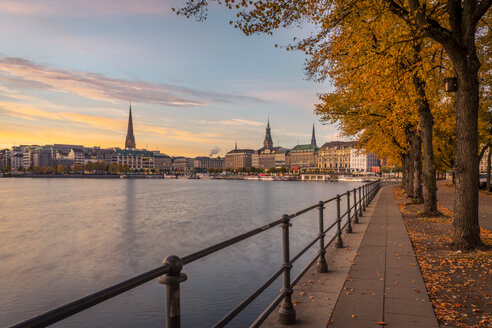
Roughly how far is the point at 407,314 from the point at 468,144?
6.30 m

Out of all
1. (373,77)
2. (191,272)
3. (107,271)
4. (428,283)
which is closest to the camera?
(428,283)

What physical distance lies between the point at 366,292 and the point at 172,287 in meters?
5.42

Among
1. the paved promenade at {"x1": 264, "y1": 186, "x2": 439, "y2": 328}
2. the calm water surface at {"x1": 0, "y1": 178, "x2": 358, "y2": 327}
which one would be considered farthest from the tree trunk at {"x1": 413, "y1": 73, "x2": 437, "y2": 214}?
the paved promenade at {"x1": 264, "y1": 186, "x2": 439, "y2": 328}

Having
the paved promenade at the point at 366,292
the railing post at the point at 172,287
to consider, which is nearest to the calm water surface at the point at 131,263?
the paved promenade at the point at 366,292

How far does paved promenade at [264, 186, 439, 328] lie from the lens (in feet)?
18.7

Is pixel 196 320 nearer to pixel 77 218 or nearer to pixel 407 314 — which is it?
pixel 407 314

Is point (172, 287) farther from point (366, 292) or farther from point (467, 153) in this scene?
point (467, 153)

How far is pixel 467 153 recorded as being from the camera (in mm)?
10195

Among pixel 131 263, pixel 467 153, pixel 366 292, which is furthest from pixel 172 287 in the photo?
pixel 131 263

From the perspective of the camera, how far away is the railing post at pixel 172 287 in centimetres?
262

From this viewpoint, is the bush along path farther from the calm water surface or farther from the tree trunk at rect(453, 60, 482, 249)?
the calm water surface

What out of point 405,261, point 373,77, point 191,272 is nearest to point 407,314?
point 405,261

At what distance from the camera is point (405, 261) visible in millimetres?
9312

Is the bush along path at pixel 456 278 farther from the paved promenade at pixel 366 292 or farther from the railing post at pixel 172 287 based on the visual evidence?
the railing post at pixel 172 287
